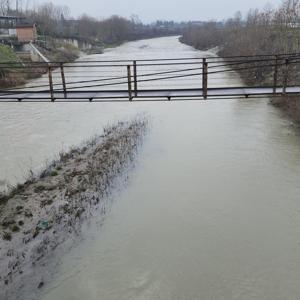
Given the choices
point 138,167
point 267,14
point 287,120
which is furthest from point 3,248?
point 267,14

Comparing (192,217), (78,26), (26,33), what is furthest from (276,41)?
(78,26)

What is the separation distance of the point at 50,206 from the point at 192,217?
3838mm

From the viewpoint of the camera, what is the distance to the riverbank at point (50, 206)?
8.77m

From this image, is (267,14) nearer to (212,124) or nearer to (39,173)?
(212,124)

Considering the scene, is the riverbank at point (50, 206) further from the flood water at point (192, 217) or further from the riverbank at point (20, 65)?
the riverbank at point (20, 65)

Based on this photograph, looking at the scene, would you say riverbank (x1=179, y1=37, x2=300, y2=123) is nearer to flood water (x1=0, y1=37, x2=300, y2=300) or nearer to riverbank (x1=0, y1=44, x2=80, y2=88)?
flood water (x1=0, y1=37, x2=300, y2=300)

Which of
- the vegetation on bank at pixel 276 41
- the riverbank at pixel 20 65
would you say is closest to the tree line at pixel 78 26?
the riverbank at pixel 20 65

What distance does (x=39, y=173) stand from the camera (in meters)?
13.7

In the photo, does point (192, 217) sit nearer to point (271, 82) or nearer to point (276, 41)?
point (271, 82)

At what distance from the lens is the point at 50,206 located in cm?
1123

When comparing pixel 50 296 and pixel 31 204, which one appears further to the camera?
pixel 31 204

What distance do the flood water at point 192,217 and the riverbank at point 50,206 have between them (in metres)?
0.56

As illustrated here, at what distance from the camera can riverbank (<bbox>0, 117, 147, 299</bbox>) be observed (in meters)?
8.77

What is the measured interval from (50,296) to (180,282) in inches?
102
